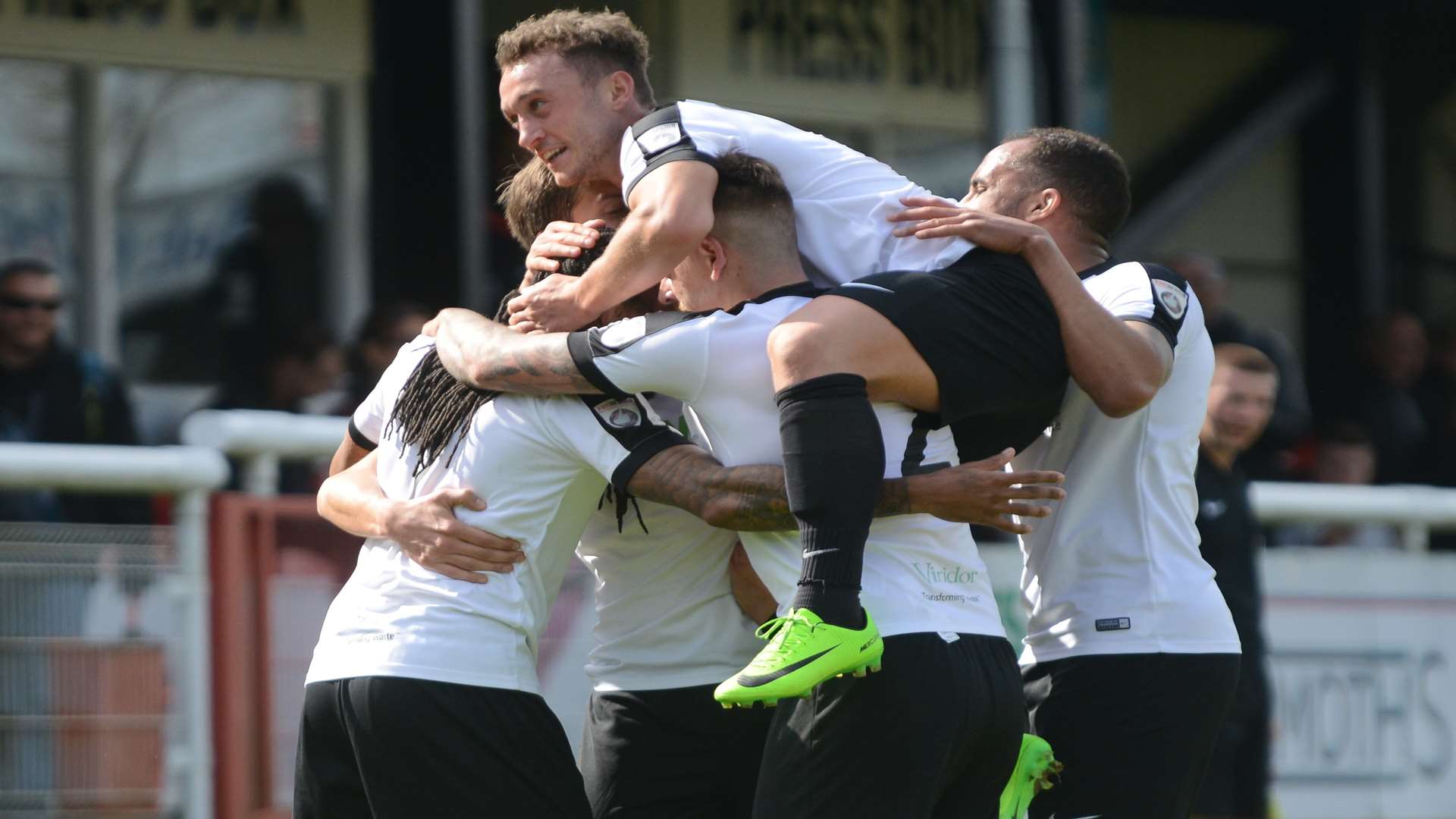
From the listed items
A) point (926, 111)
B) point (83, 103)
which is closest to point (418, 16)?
point (83, 103)

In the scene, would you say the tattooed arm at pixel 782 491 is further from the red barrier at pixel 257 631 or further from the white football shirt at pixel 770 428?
the red barrier at pixel 257 631

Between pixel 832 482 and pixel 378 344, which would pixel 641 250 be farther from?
pixel 378 344

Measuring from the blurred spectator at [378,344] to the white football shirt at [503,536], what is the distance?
339 cm

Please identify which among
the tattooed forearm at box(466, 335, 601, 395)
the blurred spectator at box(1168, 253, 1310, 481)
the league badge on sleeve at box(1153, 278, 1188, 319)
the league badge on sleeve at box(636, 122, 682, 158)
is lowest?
the blurred spectator at box(1168, 253, 1310, 481)

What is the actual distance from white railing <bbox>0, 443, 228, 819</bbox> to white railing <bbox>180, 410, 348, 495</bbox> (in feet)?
0.28

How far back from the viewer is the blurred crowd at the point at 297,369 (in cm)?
668

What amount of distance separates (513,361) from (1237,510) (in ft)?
12.8

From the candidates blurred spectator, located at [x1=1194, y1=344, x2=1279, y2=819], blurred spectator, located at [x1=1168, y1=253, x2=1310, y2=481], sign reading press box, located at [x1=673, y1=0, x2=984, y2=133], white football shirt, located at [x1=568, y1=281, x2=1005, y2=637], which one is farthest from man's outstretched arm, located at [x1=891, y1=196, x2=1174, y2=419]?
sign reading press box, located at [x1=673, y1=0, x2=984, y2=133]

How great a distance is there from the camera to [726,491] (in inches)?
139

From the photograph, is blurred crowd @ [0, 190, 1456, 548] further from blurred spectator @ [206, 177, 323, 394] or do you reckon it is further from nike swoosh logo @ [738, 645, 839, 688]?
nike swoosh logo @ [738, 645, 839, 688]

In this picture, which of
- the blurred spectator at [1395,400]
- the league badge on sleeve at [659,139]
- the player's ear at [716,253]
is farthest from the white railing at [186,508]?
the blurred spectator at [1395,400]

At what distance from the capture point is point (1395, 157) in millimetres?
14016

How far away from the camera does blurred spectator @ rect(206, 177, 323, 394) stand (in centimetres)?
971

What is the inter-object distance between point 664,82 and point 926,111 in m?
1.62
